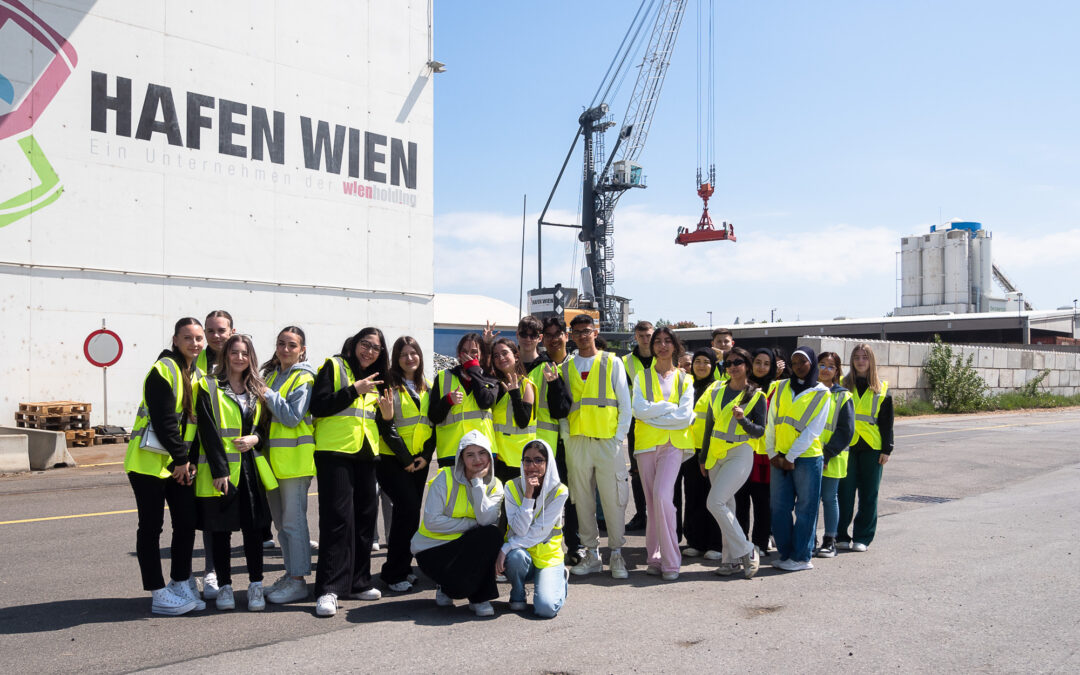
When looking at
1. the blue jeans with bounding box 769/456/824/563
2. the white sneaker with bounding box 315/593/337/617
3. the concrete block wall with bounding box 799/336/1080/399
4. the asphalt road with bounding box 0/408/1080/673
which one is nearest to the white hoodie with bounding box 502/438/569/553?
the asphalt road with bounding box 0/408/1080/673

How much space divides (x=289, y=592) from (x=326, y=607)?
1.53 feet

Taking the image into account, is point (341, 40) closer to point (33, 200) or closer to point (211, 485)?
point (33, 200)

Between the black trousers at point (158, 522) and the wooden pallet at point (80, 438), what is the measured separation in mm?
10701

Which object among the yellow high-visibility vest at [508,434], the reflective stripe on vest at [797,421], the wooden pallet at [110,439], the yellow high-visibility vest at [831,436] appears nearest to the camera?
the yellow high-visibility vest at [508,434]

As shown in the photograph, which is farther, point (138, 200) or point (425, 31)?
point (425, 31)

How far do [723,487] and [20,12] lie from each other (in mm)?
14954

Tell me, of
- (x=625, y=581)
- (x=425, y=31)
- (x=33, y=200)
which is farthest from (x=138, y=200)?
(x=625, y=581)

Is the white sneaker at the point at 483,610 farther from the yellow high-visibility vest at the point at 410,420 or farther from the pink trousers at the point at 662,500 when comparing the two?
the pink trousers at the point at 662,500

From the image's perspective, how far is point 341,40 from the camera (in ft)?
63.5

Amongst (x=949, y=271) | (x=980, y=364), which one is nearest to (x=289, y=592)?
(x=980, y=364)

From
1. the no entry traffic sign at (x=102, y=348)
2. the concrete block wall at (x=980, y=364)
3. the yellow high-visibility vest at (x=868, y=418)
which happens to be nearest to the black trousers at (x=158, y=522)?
the yellow high-visibility vest at (x=868, y=418)

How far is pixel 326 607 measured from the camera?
5.31 m

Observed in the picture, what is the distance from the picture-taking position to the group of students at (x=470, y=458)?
17.6 feet

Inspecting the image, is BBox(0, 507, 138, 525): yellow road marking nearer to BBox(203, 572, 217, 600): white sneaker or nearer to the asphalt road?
the asphalt road
